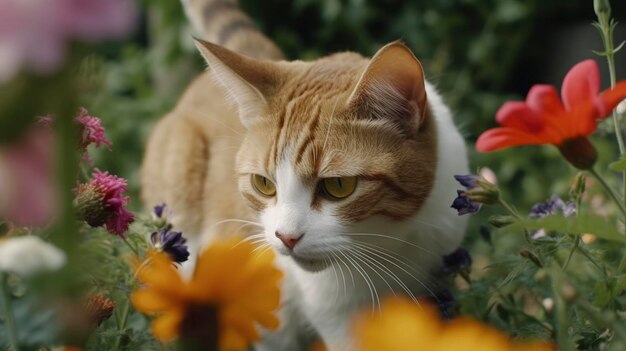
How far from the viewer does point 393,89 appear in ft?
4.51

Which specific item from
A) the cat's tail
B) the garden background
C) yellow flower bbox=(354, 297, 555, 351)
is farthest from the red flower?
the garden background

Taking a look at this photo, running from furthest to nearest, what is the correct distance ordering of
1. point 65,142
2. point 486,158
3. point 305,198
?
point 486,158 < point 305,198 < point 65,142

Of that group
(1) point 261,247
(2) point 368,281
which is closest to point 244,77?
(1) point 261,247

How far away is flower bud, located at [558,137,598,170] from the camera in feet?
2.97

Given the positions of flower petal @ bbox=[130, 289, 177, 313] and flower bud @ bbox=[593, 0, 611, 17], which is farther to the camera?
flower bud @ bbox=[593, 0, 611, 17]

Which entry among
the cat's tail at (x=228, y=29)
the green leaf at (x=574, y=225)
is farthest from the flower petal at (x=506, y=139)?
the cat's tail at (x=228, y=29)

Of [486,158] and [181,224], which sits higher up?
[181,224]

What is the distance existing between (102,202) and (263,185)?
0.51 meters

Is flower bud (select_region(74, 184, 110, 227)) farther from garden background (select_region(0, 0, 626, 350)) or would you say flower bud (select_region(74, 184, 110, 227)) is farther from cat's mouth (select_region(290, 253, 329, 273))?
garden background (select_region(0, 0, 626, 350))

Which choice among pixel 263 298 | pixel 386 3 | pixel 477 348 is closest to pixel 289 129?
pixel 263 298

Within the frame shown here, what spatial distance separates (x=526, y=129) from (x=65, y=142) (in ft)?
1.91

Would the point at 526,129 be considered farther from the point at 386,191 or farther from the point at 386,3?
the point at 386,3

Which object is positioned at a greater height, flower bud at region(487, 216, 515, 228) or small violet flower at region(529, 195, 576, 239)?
flower bud at region(487, 216, 515, 228)

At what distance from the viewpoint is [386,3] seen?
3469mm
